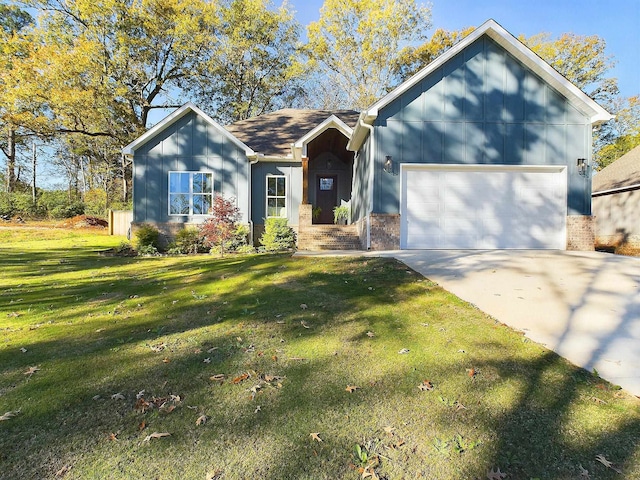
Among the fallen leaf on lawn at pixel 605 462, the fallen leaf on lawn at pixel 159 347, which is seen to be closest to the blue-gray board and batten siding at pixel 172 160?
the fallen leaf on lawn at pixel 159 347

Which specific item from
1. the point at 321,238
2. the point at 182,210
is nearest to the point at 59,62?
the point at 182,210

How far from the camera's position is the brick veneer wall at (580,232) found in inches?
404

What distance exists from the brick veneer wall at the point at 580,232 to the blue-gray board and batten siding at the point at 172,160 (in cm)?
1123

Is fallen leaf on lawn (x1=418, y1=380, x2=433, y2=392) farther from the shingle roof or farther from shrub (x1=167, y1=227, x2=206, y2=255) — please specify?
the shingle roof

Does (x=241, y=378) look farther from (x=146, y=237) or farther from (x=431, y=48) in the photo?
(x=431, y=48)

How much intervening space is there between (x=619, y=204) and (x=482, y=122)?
1152cm

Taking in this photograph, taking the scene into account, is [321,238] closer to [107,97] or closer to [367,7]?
[107,97]

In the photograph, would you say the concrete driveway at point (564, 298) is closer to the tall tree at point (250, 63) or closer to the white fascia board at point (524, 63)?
the white fascia board at point (524, 63)

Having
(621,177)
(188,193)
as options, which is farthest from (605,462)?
(621,177)

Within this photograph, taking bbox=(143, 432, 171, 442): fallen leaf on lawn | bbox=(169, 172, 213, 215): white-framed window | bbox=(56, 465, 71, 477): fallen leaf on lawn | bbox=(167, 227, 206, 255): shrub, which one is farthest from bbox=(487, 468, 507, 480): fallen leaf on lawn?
bbox=(169, 172, 213, 215): white-framed window

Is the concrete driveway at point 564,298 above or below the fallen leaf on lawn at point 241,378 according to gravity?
above

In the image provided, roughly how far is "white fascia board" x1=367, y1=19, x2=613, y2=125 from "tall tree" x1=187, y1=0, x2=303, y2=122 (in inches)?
704

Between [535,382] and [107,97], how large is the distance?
2432 cm

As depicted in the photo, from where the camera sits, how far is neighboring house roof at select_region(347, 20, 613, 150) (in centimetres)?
971
